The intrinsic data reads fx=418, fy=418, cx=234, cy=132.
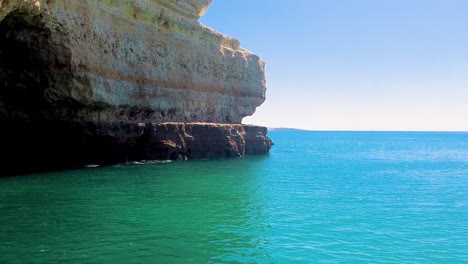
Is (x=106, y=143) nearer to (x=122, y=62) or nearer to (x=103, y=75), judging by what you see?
(x=103, y=75)

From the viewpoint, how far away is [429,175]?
32188 millimetres

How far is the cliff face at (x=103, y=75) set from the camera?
78.1ft

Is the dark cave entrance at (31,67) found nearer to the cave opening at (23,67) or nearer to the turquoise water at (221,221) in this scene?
the cave opening at (23,67)

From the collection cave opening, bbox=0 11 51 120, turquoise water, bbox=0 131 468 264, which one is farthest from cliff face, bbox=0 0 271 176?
turquoise water, bbox=0 131 468 264

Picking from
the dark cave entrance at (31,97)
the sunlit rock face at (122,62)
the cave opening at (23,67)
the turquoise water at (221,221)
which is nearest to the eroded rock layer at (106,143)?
the dark cave entrance at (31,97)

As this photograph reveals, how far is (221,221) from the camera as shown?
13.7 metres

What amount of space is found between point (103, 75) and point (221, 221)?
18190 mm

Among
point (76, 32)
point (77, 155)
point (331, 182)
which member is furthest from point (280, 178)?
point (76, 32)

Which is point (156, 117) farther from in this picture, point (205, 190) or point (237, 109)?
point (205, 190)

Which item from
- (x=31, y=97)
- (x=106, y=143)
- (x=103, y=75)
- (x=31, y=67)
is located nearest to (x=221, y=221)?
(x=31, y=67)

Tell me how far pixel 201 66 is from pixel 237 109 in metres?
8.07

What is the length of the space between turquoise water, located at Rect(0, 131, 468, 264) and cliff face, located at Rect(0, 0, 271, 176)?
428cm

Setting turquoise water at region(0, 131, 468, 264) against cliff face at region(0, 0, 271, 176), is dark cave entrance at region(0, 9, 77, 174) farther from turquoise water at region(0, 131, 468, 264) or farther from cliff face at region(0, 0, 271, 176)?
turquoise water at region(0, 131, 468, 264)

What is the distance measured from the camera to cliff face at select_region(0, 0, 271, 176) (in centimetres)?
2380
